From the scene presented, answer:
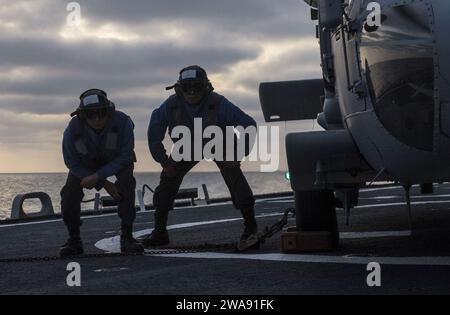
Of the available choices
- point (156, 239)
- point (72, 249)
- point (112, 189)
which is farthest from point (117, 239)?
point (112, 189)

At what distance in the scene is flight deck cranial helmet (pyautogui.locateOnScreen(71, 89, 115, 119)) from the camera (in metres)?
6.67

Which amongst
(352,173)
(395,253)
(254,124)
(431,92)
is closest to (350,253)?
(395,253)

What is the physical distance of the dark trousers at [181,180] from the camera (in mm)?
7230

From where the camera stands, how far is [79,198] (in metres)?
7.05

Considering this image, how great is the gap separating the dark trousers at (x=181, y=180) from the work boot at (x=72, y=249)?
1.05m

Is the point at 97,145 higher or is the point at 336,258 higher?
the point at 97,145

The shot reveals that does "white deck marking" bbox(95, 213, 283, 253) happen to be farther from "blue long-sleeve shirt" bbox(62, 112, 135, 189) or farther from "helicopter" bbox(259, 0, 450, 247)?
"helicopter" bbox(259, 0, 450, 247)

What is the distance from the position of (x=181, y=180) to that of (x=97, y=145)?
127 centimetres

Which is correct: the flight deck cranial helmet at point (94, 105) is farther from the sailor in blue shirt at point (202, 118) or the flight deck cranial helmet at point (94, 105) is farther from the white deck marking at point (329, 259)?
the white deck marking at point (329, 259)

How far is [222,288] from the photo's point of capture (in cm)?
465

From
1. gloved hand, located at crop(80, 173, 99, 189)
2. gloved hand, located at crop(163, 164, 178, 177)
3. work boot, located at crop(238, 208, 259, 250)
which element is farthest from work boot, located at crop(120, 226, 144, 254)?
work boot, located at crop(238, 208, 259, 250)

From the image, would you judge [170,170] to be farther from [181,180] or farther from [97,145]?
[97,145]

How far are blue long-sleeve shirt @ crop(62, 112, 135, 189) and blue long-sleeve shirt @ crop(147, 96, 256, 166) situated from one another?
1.33ft

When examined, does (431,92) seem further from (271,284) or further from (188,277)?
(188,277)
